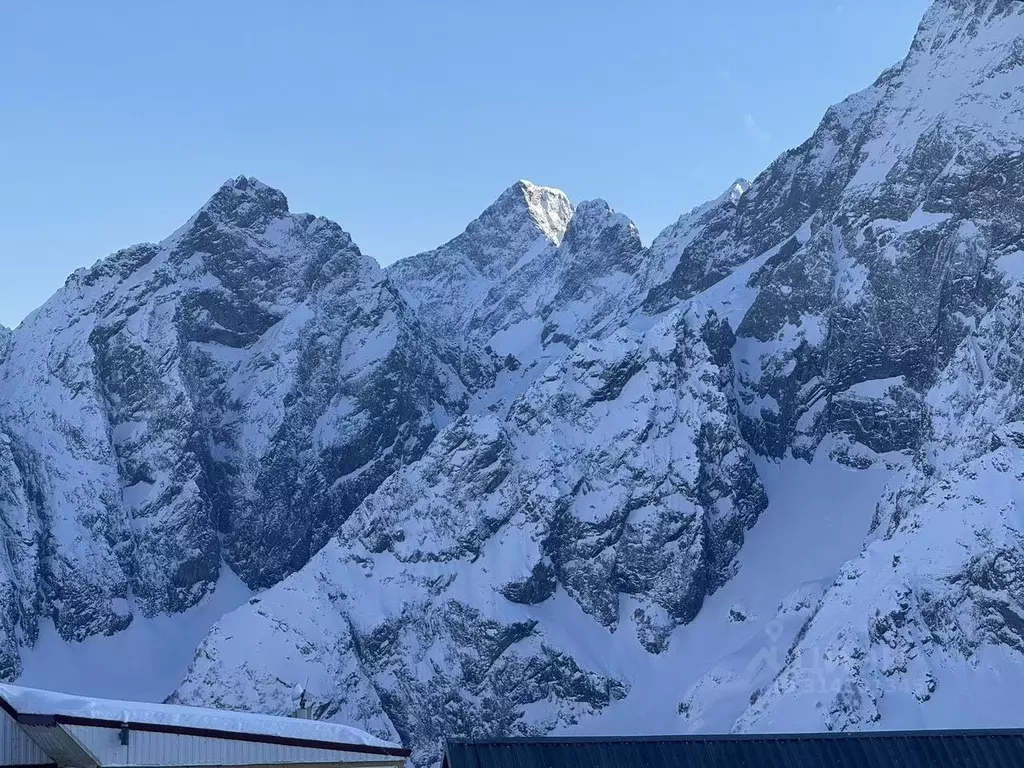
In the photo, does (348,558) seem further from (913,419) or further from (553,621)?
(913,419)

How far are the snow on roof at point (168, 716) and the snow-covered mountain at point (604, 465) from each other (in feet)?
209

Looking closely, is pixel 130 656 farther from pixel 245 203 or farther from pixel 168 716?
pixel 168 716

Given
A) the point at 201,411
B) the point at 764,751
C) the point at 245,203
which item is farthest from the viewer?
the point at 245,203

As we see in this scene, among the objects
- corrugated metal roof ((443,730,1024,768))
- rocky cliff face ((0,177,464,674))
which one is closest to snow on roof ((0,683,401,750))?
corrugated metal roof ((443,730,1024,768))

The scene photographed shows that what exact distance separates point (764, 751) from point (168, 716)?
20.7m

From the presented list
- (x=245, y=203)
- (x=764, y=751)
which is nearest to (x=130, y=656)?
(x=245, y=203)

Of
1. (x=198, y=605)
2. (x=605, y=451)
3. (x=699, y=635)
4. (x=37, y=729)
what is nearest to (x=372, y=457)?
(x=198, y=605)

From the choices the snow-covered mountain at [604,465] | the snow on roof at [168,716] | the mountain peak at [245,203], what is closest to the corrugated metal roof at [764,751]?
the snow on roof at [168,716]

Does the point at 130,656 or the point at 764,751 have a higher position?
the point at 130,656

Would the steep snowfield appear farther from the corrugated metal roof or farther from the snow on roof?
the corrugated metal roof

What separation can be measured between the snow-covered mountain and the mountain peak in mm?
478

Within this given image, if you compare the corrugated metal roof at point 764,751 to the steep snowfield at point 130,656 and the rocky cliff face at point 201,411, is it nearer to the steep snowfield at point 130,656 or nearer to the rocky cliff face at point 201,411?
the steep snowfield at point 130,656

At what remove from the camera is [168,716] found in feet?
112

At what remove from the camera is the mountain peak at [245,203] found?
187750mm
